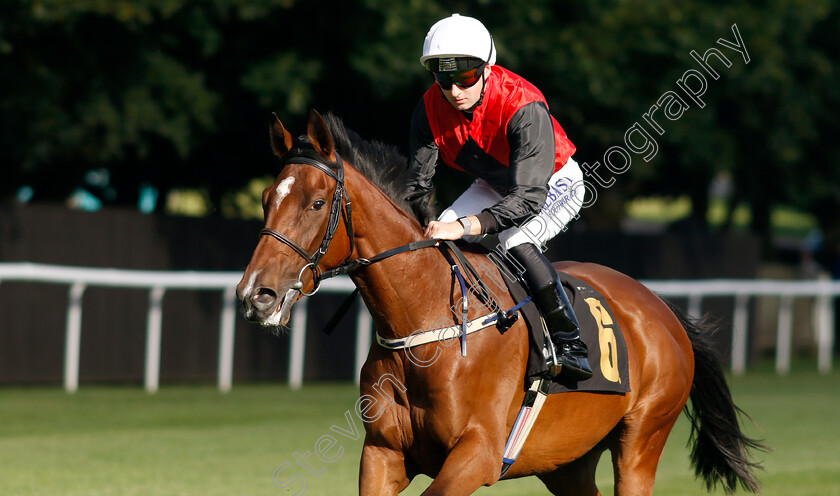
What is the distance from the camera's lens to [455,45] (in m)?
3.92

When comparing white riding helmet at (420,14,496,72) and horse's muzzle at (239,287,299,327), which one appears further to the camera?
white riding helmet at (420,14,496,72)

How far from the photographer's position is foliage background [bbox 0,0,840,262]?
10.5m

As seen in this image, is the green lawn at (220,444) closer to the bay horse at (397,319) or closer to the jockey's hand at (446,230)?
the bay horse at (397,319)

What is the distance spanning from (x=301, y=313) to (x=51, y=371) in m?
2.59

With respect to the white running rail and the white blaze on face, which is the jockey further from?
the white running rail

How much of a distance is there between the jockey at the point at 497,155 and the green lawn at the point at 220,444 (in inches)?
92.6

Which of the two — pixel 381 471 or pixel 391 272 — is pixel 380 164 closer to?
pixel 391 272

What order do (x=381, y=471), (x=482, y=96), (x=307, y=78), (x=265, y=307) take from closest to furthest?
1. (x=265, y=307)
2. (x=381, y=471)
3. (x=482, y=96)
4. (x=307, y=78)

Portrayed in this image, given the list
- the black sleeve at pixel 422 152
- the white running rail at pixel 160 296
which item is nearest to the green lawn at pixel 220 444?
the white running rail at pixel 160 296

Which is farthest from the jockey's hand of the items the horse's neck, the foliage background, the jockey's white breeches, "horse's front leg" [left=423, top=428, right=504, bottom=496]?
the foliage background

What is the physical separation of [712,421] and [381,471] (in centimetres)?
227

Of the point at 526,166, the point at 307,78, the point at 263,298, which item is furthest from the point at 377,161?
the point at 307,78

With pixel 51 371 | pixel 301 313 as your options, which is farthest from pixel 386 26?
pixel 51 371

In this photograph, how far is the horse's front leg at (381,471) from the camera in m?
3.79
